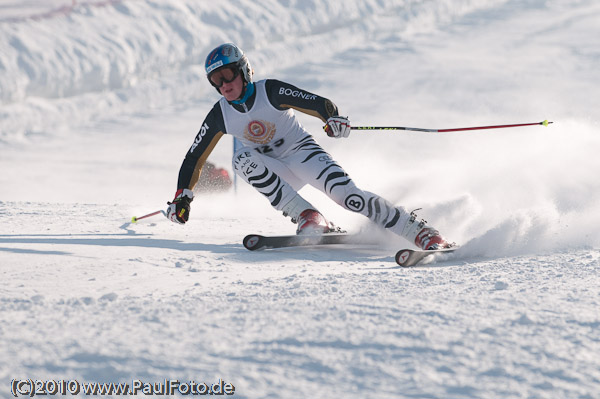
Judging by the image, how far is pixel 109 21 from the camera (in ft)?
53.4

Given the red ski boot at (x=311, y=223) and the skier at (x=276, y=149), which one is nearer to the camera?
the skier at (x=276, y=149)

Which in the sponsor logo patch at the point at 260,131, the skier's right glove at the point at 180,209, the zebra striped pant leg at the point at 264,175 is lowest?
the skier's right glove at the point at 180,209

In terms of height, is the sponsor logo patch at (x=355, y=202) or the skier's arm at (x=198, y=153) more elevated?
the skier's arm at (x=198, y=153)

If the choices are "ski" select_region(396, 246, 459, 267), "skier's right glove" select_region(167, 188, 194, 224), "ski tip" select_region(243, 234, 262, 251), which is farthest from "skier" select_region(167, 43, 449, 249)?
"ski" select_region(396, 246, 459, 267)

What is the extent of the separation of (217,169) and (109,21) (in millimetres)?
9984

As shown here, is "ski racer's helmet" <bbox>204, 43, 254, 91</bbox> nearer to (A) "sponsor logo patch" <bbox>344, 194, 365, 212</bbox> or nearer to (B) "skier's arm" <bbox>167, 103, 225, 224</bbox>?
(B) "skier's arm" <bbox>167, 103, 225, 224</bbox>

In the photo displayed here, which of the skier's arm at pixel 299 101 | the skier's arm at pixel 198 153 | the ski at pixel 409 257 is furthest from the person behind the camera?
the skier's arm at pixel 198 153

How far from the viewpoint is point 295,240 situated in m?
4.02

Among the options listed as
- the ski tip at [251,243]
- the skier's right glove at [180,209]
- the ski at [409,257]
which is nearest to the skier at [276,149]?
the skier's right glove at [180,209]

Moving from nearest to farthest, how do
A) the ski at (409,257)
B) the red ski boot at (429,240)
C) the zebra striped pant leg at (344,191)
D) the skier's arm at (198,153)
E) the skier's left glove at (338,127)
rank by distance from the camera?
the ski at (409,257) → the red ski boot at (429,240) → the zebra striped pant leg at (344,191) → the skier's left glove at (338,127) → the skier's arm at (198,153)

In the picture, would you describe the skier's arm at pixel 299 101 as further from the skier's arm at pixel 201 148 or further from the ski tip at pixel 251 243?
the ski tip at pixel 251 243

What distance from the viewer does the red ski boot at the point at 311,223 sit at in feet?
13.7

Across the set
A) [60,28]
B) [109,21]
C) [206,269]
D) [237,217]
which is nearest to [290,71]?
[109,21]

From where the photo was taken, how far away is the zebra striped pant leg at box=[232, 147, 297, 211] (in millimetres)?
4172
